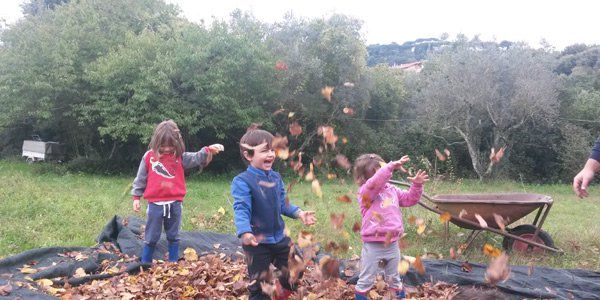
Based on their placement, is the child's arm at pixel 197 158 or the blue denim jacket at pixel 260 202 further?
the child's arm at pixel 197 158

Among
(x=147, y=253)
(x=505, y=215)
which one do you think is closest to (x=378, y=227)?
(x=147, y=253)

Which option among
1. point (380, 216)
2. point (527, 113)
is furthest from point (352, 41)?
point (380, 216)

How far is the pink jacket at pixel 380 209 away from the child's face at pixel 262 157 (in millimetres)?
698

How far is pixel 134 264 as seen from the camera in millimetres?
4211

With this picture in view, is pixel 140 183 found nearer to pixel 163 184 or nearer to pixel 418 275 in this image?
pixel 163 184

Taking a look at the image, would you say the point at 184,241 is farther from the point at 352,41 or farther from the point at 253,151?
the point at 352,41

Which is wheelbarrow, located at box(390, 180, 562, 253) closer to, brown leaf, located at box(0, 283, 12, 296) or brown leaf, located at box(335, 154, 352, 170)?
brown leaf, located at box(335, 154, 352, 170)

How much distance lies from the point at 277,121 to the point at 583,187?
14166 millimetres

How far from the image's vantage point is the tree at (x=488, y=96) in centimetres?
1791

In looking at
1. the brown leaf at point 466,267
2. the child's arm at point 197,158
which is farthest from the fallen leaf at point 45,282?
the brown leaf at point 466,267

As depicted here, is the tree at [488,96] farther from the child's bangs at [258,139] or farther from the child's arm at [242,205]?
the child's arm at [242,205]

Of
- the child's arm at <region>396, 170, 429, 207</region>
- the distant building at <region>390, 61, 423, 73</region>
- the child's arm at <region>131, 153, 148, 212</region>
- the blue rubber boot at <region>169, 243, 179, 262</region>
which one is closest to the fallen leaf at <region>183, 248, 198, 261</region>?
the blue rubber boot at <region>169, 243, 179, 262</region>

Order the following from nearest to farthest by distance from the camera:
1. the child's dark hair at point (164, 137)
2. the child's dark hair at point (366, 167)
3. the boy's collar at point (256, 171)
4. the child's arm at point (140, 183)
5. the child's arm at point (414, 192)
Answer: the boy's collar at point (256, 171) → the child's arm at point (414, 192) → the child's dark hair at point (366, 167) → the child's dark hair at point (164, 137) → the child's arm at point (140, 183)

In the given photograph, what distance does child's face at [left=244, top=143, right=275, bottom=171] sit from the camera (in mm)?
3178
